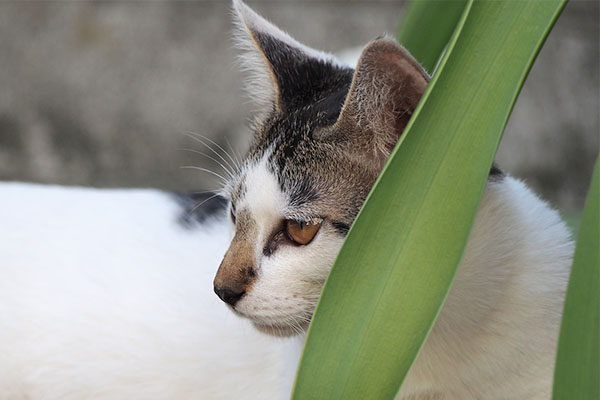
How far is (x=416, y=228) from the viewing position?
64 centimetres

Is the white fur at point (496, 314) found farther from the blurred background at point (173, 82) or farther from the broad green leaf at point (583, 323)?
the blurred background at point (173, 82)

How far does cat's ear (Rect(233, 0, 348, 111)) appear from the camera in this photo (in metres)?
1.01

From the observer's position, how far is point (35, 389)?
4.19ft

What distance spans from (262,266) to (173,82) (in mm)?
1824

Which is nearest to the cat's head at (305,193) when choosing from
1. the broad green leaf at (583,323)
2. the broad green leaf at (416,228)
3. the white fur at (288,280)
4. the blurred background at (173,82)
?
the white fur at (288,280)

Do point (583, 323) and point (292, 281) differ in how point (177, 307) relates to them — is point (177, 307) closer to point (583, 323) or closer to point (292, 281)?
point (292, 281)

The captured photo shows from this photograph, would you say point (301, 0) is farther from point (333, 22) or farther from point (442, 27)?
point (442, 27)

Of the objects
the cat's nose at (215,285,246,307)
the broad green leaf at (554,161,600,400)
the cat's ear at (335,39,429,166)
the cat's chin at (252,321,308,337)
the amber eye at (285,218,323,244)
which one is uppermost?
the cat's ear at (335,39,429,166)

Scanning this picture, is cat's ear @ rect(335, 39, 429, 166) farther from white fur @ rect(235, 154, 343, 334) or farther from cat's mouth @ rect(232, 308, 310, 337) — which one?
cat's mouth @ rect(232, 308, 310, 337)

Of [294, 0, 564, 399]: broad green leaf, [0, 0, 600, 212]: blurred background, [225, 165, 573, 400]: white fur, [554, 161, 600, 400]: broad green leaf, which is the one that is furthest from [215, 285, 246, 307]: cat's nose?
[0, 0, 600, 212]: blurred background

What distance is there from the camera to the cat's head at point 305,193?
83 cm

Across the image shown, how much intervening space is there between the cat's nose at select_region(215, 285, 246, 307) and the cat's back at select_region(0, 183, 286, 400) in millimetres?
310

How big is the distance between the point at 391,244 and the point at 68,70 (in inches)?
87.2

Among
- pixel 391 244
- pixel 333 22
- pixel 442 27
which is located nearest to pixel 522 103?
pixel 333 22
